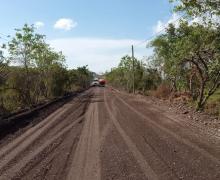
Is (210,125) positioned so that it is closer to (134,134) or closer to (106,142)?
(134,134)

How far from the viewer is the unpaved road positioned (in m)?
8.27

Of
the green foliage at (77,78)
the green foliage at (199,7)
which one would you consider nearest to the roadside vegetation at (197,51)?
the green foliage at (199,7)

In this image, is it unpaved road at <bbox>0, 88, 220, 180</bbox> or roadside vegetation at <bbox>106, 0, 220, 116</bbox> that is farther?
roadside vegetation at <bbox>106, 0, 220, 116</bbox>

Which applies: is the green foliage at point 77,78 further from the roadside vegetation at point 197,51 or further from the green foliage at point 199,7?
the green foliage at point 199,7

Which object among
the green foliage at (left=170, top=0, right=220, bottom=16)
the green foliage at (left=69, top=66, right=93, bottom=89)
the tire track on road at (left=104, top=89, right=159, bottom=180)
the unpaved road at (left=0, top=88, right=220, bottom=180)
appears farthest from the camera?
the green foliage at (left=69, top=66, right=93, bottom=89)

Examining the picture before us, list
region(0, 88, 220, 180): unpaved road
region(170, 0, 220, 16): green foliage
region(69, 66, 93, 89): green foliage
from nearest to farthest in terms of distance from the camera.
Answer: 1. region(0, 88, 220, 180): unpaved road
2. region(170, 0, 220, 16): green foliage
3. region(69, 66, 93, 89): green foliage

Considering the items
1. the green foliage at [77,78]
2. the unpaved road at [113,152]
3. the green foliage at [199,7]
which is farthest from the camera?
the green foliage at [77,78]

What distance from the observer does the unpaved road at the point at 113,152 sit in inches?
326

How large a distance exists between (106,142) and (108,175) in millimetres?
3950

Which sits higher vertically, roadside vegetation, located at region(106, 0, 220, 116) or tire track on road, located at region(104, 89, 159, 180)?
roadside vegetation, located at region(106, 0, 220, 116)

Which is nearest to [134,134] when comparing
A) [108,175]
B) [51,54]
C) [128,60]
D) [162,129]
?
[162,129]

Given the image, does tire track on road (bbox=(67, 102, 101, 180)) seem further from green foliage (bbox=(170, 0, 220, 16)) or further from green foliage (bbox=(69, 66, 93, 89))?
green foliage (bbox=(69, 66, 93, 89))

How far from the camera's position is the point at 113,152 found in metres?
10.5

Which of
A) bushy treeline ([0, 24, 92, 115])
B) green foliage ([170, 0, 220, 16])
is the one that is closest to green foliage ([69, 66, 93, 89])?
bushy treeline ([0, 24, 92, 115])
